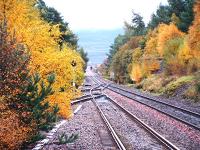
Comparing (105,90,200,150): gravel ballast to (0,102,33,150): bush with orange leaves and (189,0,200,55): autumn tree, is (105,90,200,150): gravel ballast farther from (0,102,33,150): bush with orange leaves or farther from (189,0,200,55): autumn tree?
(189,0,200,55): autumn tree

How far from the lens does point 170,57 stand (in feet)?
204

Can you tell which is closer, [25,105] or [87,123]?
[25,105]

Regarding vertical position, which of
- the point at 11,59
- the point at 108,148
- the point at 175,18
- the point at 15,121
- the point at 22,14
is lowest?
the point at 108,148

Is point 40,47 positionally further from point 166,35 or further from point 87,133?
point 166,35

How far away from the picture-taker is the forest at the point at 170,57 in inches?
1941

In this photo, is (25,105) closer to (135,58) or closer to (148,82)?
(148,82)

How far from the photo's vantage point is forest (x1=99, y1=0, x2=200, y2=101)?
162ft

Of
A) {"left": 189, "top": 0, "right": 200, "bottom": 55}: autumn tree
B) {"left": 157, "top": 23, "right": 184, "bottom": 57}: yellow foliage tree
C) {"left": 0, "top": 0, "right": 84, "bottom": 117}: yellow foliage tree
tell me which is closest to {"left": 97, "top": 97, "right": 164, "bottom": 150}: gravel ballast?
{"left": 0, "top": 0, "right": 84, "bottom": 117}: yellow foliage tree

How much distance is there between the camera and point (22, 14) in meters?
22.7

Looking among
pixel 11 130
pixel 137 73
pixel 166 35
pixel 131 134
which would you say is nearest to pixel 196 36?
pixel 166 35

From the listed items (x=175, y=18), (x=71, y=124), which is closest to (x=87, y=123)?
(x=71, y=124)

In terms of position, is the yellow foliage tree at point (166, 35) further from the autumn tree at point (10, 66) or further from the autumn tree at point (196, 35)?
the autumn tree at point (10, 66)

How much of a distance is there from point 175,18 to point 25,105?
67319 mm

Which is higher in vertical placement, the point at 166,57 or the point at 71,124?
the point at 166,57
